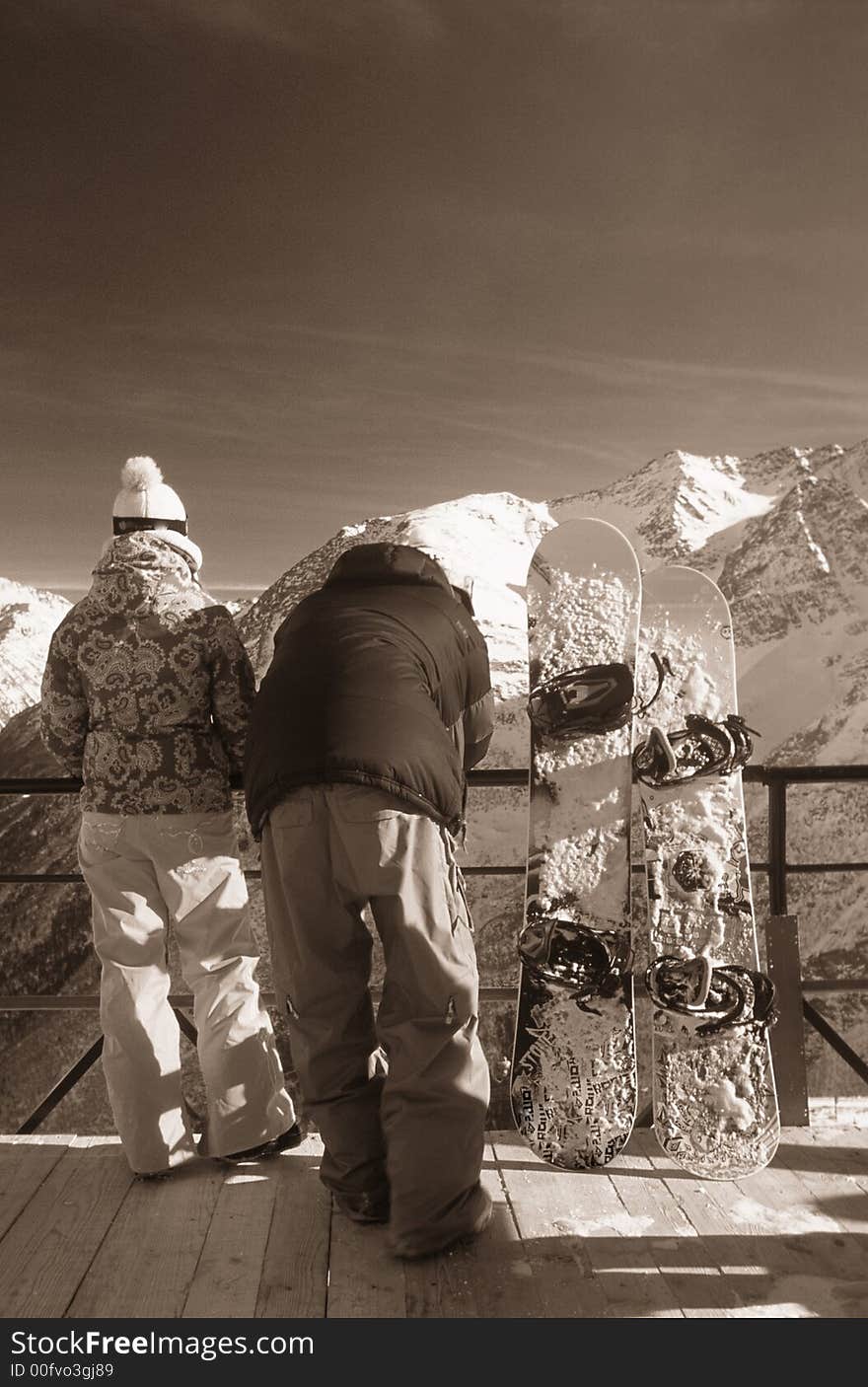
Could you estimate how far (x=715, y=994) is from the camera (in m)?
A: 1.97

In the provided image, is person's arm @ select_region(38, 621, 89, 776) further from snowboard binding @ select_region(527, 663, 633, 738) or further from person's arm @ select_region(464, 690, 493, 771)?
snowboard binding @ select_region(527, 663, 633, 738)

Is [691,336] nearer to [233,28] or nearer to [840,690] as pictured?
[233,28]

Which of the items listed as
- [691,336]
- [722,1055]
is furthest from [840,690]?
[722,1055]

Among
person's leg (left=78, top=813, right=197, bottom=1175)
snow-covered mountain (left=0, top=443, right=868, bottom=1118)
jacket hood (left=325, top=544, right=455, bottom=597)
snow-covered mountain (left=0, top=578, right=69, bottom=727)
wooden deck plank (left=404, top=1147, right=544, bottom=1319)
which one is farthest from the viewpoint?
snow-covered mountain (left=0, top=443, right=868, bottom=1118)

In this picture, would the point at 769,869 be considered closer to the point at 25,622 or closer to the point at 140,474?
the point at 140,474

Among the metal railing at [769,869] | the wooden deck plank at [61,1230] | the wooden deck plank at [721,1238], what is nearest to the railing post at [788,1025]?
the metal railing at [769,869]

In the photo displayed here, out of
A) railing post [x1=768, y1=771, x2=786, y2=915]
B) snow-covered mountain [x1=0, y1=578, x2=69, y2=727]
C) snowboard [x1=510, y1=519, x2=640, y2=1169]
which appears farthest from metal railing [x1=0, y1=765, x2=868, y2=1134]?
snow-covered mountain [x1=0, y1=578, x2=69, y2=727]

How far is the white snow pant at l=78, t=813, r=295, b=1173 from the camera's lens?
1.88m

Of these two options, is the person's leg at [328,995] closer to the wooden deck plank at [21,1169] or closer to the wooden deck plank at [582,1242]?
the wooden deck plank at [582,1242]

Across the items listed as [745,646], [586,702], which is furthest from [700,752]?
[745,646]

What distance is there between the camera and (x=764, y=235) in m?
7.42

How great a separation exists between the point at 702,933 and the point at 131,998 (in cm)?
106
